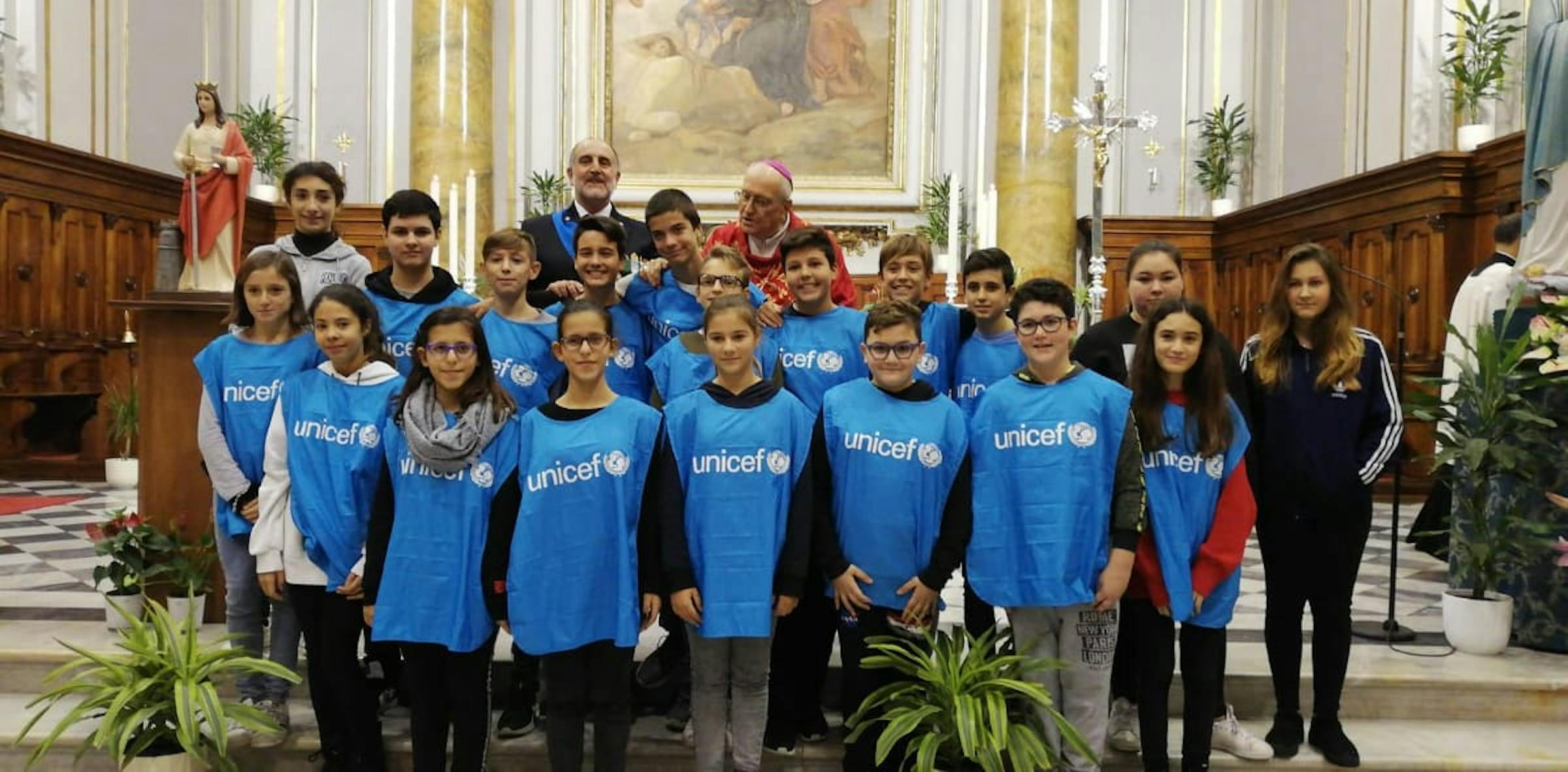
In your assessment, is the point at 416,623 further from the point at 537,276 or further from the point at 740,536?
the point at 537,276

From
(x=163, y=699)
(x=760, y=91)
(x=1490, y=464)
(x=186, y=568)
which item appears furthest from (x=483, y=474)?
(x=760, y=91)

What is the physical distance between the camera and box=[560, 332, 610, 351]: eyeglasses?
3.05 m

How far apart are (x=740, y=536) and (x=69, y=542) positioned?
510cm

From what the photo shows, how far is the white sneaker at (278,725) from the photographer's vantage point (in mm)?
3566

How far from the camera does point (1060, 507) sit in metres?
3.16

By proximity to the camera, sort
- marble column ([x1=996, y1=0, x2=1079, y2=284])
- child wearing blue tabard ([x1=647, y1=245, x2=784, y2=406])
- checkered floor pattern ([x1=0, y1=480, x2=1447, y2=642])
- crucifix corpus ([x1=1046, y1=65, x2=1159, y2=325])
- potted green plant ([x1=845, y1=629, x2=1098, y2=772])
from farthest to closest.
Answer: marble column ([x1=996, y1=0, x2=1079, y2=284]) → crucifix corpus ([x1=1046, y1=65, x2=1159, y2=325]) → checkered floor pattern ([x1=0, y1=480, x2=1447, y2=642]) → child wearing blue tabard ([x1=647, y1=245, x2=784, y2=406]) → potted green plant ([x1=845, y1=629, x2=1098, y2=772])

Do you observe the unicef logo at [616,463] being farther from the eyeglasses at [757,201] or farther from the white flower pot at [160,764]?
the white flower pot at [160,764]

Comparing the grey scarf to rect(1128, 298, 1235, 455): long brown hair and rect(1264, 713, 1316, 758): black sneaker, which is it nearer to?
rect(1128, 298, 1235, 455): long brown hair

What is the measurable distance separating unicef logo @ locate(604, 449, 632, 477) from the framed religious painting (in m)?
9.64

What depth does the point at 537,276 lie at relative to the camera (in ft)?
13.5

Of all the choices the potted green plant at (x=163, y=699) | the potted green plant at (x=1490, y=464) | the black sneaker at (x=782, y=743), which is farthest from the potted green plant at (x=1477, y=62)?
the potted green plant at (x=163, y=699)

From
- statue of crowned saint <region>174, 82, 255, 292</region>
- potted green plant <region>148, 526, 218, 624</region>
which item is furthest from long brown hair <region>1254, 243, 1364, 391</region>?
statue of crowned saint <region>174, 82, 255, 292</region>

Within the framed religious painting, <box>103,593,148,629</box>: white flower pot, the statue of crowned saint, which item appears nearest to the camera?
<box>103,593,148,629</box>: white flower pot

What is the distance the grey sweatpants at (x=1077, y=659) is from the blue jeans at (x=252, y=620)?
229cm
